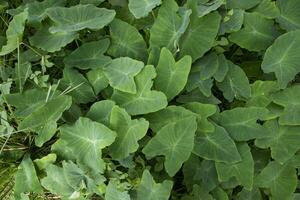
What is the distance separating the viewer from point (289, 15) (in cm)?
143

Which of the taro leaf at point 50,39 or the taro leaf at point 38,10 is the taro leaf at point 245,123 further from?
the taro leaf at point 38,10

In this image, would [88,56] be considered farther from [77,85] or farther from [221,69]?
[221,69]

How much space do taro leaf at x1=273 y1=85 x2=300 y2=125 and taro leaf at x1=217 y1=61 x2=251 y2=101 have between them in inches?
3.6

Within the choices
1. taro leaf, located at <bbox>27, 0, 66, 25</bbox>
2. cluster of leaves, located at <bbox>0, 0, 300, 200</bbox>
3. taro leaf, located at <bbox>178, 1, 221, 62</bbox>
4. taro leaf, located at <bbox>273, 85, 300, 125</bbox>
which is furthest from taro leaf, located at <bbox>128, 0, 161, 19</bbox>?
taro leaf, located at <bbox>273, 85, 300, 125</bbox>

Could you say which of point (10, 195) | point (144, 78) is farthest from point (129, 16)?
point (10, 195)

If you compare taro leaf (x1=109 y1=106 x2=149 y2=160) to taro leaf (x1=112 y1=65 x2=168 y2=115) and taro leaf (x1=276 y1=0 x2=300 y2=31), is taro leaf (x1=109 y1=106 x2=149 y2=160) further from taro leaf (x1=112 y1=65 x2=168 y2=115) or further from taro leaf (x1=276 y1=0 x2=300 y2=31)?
taro leaf (x1=276 y1=0 x2=300 y2=31)

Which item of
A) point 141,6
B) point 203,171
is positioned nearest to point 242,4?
point 141,6

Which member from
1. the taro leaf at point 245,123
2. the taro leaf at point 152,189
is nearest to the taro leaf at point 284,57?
the taro leaf at point 245,123

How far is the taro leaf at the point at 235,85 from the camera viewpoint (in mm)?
1416

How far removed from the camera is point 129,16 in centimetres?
149

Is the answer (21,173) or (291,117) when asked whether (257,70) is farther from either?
(21,173)

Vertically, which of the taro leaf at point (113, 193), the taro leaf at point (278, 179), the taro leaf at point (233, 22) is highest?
the taro leaf at point (233, 22)

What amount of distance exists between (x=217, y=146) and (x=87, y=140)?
0.37 metres

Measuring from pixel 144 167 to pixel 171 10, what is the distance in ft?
1.55
